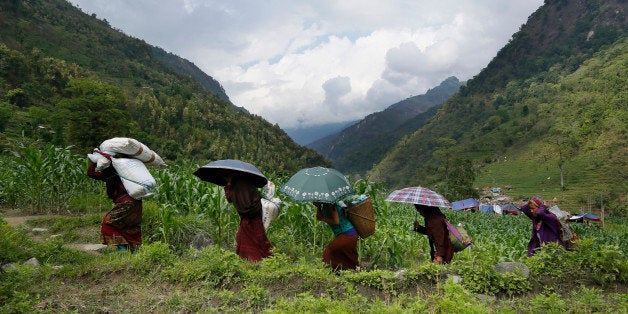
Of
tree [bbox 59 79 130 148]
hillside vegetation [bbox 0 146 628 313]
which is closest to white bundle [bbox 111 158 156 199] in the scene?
hillside vegetation [bbox 0 146 628 313]

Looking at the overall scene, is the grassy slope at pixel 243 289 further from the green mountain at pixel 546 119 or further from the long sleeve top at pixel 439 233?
the green mountain at pixel 546 119

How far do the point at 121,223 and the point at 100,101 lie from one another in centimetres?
3230

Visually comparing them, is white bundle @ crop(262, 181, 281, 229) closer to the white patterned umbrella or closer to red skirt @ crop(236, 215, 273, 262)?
red skirt @ crop(236, 215, 273, 262)

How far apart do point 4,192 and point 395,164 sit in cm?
11386

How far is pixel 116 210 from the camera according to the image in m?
5.29

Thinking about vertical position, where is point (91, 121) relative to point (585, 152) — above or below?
above

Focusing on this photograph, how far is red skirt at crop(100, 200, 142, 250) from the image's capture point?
5.31 m

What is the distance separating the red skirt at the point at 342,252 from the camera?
4641 millimetres

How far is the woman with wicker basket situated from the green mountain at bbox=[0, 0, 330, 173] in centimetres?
2661

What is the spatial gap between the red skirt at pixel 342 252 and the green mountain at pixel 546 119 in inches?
2128

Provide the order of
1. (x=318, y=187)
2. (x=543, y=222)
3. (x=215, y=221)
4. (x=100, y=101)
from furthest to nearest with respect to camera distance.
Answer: (x=100, y=101), (x=215, y=221), (x=543, y=222), (x=318, y=187)

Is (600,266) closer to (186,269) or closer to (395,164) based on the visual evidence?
(186,269)

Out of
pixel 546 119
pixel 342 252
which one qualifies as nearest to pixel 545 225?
pixel 342 252

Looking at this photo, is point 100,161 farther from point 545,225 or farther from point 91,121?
point 91,121
